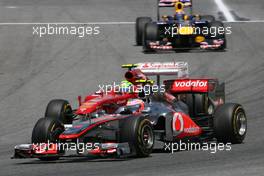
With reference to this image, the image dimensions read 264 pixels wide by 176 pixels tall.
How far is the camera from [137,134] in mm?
14367

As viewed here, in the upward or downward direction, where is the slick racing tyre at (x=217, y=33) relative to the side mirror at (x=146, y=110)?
upward

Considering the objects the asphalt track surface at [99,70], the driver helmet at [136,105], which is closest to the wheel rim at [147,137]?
the asphalt track surface at [99,70]

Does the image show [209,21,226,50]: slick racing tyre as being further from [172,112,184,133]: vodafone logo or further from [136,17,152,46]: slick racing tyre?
[172,112,184,133]: vodafone logo

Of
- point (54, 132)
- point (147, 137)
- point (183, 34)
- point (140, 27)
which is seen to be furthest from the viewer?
point (140, 27)

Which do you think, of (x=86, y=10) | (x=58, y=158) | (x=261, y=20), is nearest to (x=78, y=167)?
(x=58, y=158)

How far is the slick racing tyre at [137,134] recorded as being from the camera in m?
14.3

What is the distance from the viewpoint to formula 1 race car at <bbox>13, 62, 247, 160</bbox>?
1452 cm

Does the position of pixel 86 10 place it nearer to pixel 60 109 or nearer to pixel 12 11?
pixel 12 11

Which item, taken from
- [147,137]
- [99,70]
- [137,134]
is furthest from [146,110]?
[99,70]

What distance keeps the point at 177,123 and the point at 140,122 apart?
4.97 ft

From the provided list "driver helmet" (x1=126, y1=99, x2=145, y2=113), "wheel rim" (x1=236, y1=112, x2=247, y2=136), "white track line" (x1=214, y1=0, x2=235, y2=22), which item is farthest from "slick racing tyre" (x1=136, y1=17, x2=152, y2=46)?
"driver helmet" (x1=126, y1=99, x2=145, y2=113)

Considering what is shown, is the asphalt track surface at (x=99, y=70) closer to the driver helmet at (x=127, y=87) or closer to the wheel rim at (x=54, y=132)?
the wheel rim at (x=54, y=132)

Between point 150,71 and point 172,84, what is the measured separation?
0.52 meters

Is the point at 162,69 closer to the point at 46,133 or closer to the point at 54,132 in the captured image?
the point at 54,132
